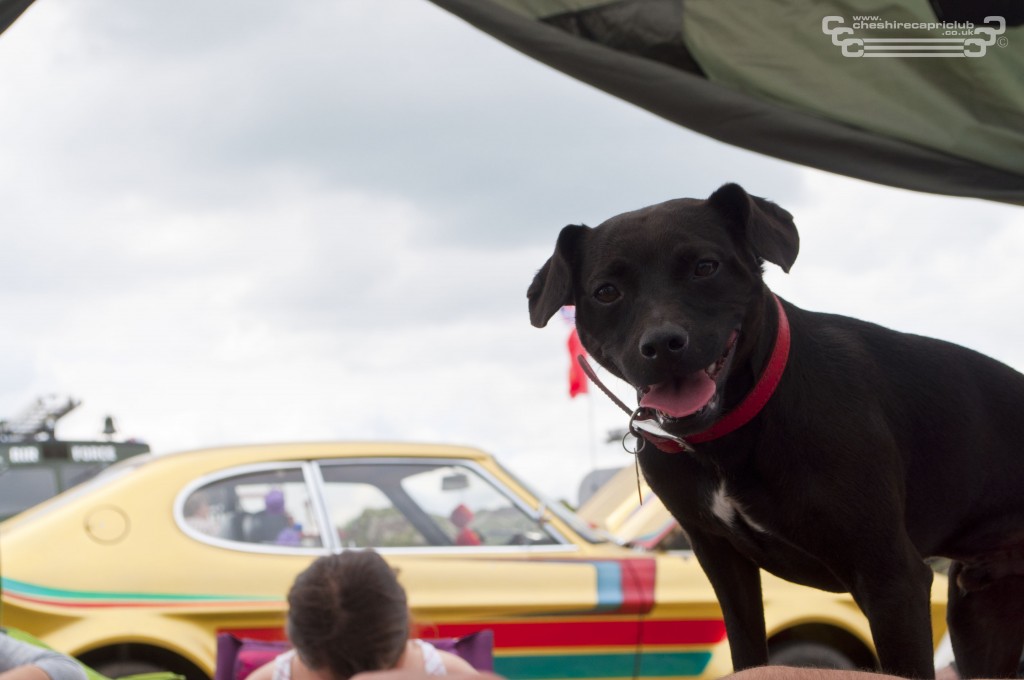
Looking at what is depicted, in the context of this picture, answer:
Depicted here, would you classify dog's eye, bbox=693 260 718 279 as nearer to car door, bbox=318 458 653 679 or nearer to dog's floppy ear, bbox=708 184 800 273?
dog's floppy ear, bbox=708 184 800 273

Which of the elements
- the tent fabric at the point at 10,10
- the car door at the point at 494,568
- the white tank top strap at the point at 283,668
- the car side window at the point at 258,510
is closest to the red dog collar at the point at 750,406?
the tent fabric at the point at 10,10

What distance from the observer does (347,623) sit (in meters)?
3.03

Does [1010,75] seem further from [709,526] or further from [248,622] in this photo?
[248,622]

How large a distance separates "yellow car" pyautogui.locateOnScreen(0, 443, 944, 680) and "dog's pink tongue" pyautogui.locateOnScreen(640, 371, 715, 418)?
3.75 m

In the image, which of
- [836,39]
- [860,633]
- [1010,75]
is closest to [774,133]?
[836,39]

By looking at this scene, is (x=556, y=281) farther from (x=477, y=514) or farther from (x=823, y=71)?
(x=477, y=514)

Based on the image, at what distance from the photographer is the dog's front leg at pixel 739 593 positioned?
205 cm

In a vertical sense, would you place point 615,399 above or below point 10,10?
below

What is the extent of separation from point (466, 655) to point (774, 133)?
8.54 ft

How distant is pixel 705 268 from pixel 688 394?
8.2 inches

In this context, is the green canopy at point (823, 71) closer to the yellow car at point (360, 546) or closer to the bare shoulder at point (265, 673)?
the bare shoulder at point (265, 673)

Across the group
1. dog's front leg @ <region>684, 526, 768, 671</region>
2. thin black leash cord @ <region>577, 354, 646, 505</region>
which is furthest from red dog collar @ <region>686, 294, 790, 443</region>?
dog's front leg @ <region>684, 526, 768, 671</region>

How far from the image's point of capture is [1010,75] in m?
2.20

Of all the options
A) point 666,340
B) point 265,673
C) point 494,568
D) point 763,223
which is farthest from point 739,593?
point 494,568
